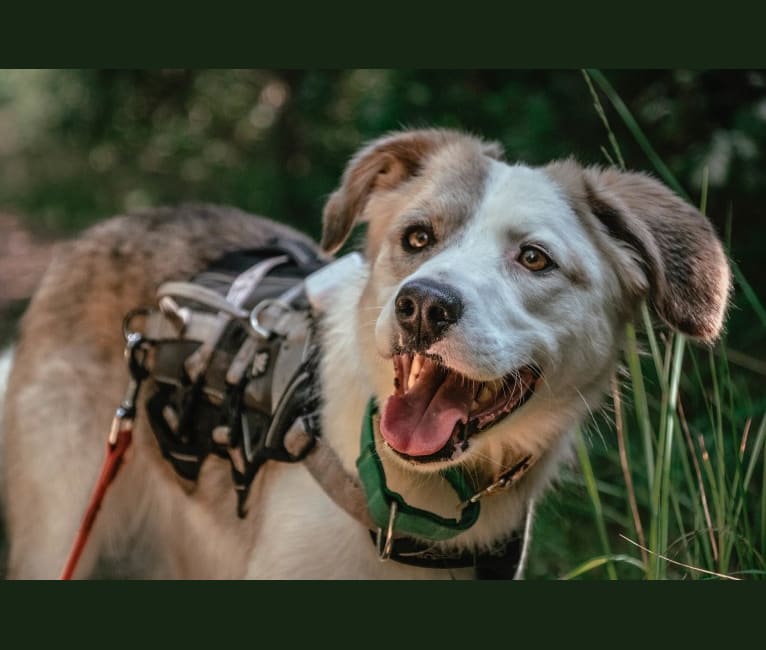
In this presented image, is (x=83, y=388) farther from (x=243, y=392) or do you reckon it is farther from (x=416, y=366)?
(x=416, y=366)

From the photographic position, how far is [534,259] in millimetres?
2580

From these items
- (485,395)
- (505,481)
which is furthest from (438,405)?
(505,481)

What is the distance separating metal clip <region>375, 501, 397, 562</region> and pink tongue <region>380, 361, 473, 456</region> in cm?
24

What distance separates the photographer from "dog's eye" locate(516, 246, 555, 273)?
2.57 metres

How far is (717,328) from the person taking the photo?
2.63 metres

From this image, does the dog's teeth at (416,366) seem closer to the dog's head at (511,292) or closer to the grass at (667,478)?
the dog's head at (511,292)

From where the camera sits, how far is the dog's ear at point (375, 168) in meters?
2.99

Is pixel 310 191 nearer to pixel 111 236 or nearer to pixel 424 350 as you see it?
pixel 111 236

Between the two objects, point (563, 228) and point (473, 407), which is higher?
point (563, 228)

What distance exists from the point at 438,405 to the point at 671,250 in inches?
31.4

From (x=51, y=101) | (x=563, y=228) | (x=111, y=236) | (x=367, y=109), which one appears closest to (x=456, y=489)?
(x=563, y=228)

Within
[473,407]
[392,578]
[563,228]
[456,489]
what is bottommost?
[392,578]

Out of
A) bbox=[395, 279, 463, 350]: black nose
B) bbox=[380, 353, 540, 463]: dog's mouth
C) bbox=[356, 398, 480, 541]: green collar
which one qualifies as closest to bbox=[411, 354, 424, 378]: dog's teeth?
bbox=[380, 353, 540, 463]: dog's mouth

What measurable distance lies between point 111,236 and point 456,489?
172 centimetres
